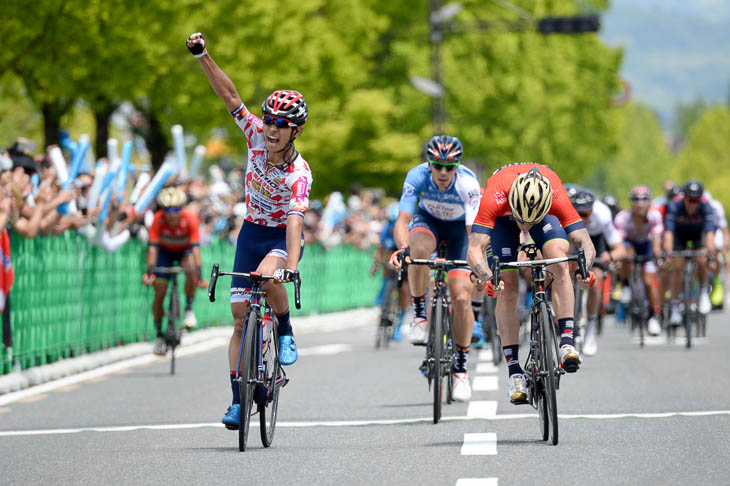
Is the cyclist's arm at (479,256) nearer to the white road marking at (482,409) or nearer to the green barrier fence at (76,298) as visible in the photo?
the white road marking at (482,409)

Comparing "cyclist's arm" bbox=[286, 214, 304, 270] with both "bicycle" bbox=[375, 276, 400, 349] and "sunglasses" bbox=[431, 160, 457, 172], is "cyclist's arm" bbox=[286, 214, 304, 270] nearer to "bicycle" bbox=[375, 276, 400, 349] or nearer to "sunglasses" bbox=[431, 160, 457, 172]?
"sunglasses" bbox=[431, 160, 457, 172]

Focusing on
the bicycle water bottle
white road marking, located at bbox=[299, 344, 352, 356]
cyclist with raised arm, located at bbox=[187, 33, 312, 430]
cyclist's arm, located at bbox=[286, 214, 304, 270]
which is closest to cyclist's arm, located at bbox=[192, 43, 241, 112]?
cyclist with raised arm, located at bbox=[187, 33, 312, 430]

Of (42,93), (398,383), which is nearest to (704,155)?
(42,93)

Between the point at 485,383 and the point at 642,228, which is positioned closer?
the point at 485,383

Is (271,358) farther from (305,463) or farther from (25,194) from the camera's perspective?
(25,194)

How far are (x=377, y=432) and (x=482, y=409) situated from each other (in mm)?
1496

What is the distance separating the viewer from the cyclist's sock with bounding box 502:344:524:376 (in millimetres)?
9727

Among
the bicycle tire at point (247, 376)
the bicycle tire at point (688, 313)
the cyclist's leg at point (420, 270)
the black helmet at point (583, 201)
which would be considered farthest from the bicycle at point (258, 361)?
the bicycle tire at point (688, 313)

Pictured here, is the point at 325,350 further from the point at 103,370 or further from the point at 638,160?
the point at 638,160

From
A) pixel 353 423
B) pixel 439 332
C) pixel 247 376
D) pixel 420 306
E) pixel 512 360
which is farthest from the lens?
pixel 420 306

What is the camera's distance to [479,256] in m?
9.59

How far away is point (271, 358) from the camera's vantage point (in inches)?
376

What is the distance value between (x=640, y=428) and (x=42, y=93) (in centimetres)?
1687

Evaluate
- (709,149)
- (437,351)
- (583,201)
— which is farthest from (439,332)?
(709,149)
